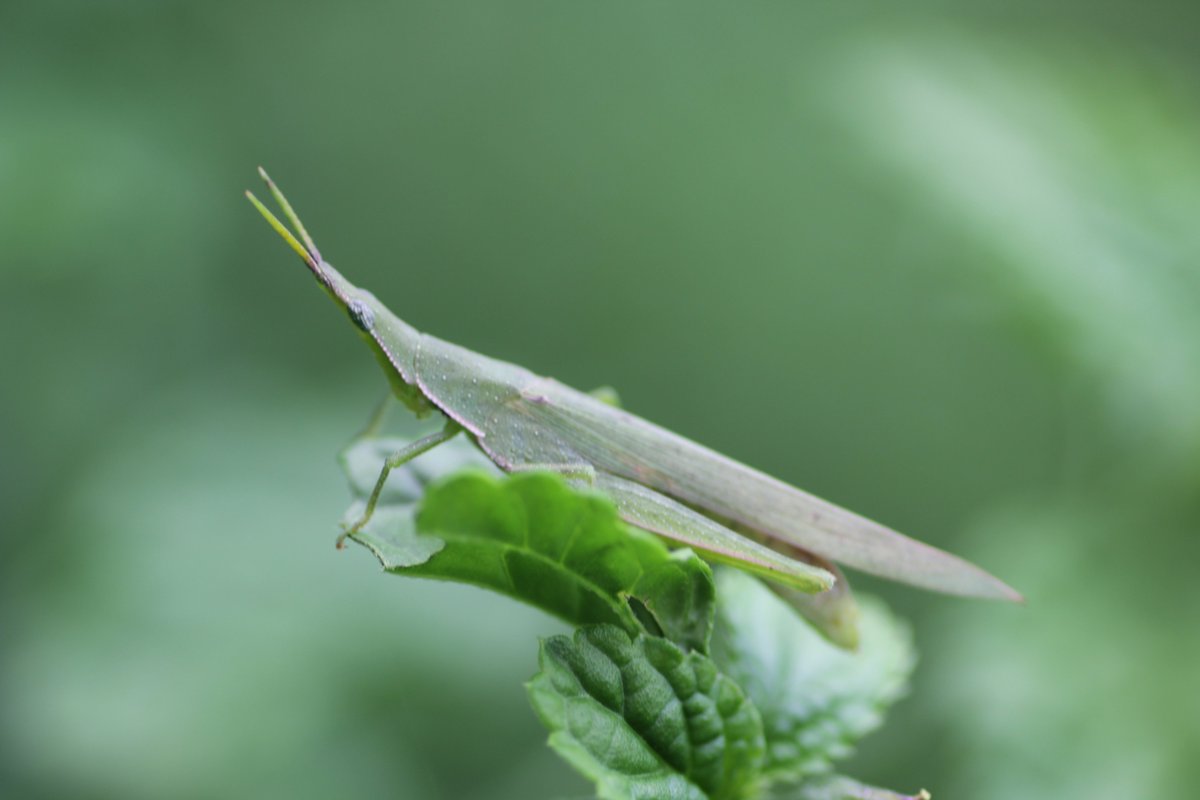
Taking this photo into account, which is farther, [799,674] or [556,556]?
[799,674]

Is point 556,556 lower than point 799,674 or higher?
lower

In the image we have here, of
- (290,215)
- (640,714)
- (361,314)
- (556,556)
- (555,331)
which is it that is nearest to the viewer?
(556,556)

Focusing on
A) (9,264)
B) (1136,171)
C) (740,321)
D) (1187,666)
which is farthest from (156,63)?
(1187,666)

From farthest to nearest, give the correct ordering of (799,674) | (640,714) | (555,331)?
(555,331) < (799,674) < (640,714)

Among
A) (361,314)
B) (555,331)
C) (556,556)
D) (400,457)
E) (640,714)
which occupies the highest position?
(555,331)

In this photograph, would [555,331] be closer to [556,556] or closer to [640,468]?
[640,468]

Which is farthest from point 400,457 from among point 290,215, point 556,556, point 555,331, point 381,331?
point 555,331
